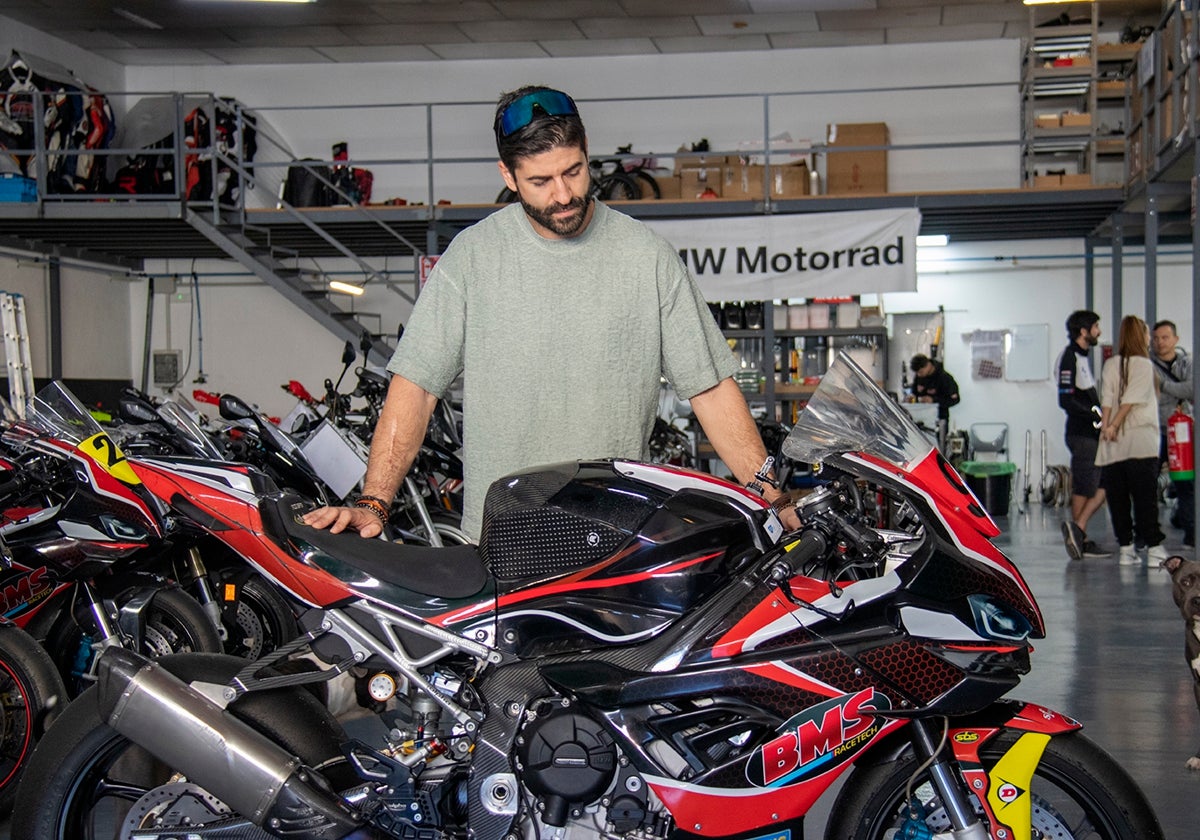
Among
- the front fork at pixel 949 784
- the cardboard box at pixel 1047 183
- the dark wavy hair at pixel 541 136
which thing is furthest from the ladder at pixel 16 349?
the front fork at pixel 949 784

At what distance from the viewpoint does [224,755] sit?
1924 mm

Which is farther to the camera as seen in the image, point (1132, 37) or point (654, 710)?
point (1132, 37)

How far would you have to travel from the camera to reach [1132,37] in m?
12.5

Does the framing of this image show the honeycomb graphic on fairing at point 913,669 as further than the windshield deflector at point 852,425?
No

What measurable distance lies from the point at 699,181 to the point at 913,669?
33.6 ft

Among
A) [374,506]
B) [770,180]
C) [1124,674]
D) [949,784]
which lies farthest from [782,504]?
[770,180]

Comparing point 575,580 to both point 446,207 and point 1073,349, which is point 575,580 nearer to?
point 1073,349

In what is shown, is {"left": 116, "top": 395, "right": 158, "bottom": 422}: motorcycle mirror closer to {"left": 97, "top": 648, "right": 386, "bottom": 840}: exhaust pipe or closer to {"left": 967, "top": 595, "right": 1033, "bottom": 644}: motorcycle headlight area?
{"left": 97, "top": 648, "right": 386, "bottom": 840}: exhaust pipe

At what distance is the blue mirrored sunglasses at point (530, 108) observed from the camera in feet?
7.27

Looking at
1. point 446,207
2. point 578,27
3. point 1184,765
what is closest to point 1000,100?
point 578,27

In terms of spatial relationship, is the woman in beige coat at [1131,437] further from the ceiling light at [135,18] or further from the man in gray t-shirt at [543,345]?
the ceiling light at [135,18]

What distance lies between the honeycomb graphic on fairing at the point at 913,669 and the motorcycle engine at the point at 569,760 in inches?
17.4

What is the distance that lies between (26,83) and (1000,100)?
35.7 ft

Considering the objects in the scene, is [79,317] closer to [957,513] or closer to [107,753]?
[107,753]
